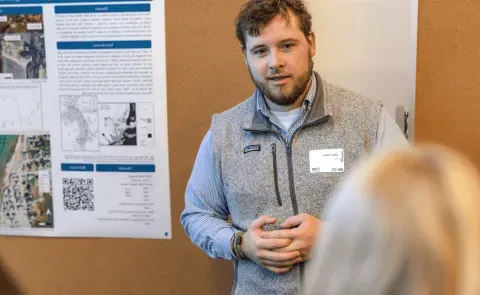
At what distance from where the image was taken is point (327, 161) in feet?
5.28

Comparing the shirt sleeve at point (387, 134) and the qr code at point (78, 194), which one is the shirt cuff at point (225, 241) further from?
the qr code at point (78, 194)

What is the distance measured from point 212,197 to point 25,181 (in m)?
1.11

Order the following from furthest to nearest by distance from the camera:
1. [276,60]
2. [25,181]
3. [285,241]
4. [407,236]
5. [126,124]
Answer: [25,181]
[126,124]
[276,60]
[285,241]
[407,236]

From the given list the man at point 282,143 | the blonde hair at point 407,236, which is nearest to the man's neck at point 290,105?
the man at point 282,143

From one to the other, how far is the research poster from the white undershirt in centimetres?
71

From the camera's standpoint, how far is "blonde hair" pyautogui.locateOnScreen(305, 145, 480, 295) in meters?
0.55

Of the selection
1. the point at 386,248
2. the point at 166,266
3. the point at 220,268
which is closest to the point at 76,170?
the point at 166,266

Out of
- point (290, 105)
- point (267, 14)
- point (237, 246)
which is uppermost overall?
point (267, 14)

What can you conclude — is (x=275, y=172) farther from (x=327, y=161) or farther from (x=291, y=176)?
(x=327, y=161)

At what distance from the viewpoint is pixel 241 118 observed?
1742 millimetres

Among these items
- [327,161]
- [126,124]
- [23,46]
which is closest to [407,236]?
[327,161]

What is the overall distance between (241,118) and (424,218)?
1.21 m

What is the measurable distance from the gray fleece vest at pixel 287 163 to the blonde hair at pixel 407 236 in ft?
3.23

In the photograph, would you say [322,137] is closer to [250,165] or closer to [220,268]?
[250,165]
